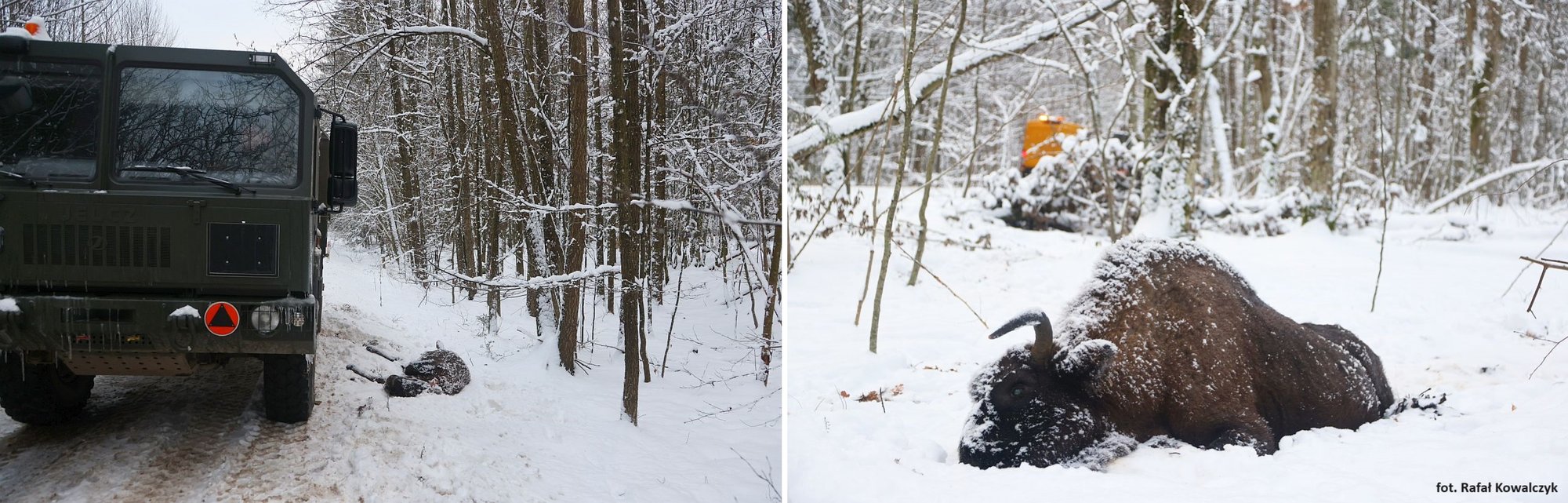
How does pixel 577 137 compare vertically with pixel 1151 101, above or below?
below

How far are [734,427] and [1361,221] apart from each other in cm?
583

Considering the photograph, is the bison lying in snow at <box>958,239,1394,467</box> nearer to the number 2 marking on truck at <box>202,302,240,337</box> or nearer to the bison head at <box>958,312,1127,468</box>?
the bison head at <box>958,312,1127,468</box>

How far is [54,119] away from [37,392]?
125 cm

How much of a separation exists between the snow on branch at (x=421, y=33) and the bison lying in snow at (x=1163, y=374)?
4.06 m

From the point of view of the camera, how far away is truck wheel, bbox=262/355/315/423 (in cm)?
→ 420

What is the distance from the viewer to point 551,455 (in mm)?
3994

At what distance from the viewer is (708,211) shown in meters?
3.71

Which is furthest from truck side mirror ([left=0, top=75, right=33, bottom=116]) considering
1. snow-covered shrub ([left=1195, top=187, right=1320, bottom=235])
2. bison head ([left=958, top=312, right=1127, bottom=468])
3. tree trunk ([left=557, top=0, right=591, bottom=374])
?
snow-covered shrub ([left=1195, top=187, right=1320, bottom=235])

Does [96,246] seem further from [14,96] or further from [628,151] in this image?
[628,151]

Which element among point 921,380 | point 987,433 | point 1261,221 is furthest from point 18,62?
point 1261,221

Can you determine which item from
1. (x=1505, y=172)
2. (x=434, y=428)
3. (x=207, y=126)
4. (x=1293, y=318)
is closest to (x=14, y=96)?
(x=207, y=126)

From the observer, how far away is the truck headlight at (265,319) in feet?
11.9

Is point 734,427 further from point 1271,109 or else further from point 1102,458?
point 1271,109

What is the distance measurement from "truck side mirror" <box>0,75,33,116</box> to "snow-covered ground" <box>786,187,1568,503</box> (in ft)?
10.8
